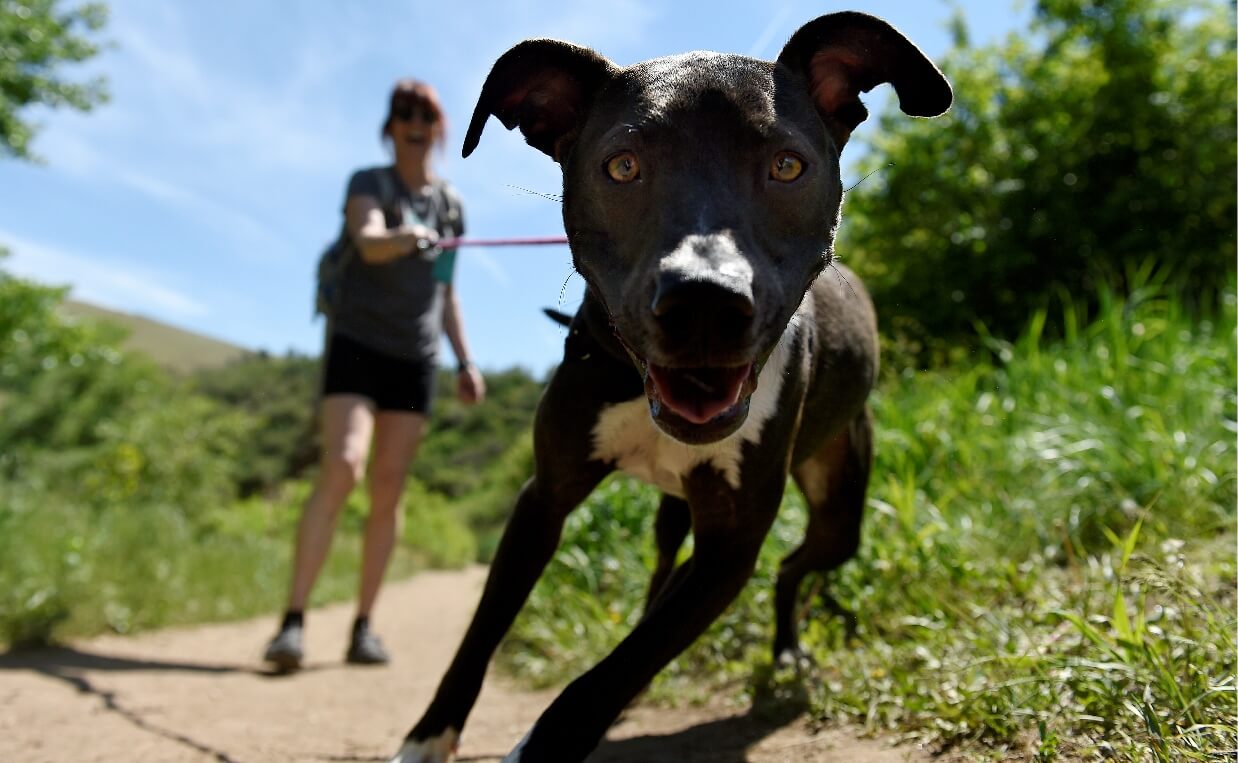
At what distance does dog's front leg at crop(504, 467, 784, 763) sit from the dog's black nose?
662mm

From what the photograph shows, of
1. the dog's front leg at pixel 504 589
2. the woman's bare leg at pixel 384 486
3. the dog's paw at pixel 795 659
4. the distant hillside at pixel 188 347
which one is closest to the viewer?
the dog's front leg at pixel 504 589

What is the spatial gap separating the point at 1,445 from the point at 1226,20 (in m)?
18.6

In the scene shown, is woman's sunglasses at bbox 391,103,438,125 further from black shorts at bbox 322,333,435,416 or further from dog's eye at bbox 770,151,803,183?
dog's eye at bbox 770,151,803,183

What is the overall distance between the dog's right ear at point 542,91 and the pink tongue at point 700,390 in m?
0.74

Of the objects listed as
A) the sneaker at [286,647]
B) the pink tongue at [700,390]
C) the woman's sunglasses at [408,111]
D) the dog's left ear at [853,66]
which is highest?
the woman's sunglasses at [408,111]

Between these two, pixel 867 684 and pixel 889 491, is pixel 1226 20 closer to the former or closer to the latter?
pixel 889 491

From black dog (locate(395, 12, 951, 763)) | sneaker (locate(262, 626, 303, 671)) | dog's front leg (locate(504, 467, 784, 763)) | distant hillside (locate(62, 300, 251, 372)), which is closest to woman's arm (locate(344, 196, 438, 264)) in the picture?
black dog (locate(395, 12, 951, 763))

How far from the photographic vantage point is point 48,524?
6.61m

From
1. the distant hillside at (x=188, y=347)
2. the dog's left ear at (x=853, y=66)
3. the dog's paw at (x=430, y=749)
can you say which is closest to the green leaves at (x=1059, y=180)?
the dog's left ear at (x=853, y=66)

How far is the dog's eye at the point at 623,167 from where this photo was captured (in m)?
1.96

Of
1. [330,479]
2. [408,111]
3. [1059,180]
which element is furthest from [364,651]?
[1059,180]

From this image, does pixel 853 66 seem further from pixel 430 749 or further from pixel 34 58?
pixel 34 58

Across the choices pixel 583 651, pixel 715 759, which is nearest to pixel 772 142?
pixel 715 759

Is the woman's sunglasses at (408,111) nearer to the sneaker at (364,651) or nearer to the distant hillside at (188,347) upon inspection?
the sneaker at (364,651)
